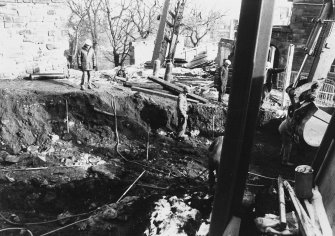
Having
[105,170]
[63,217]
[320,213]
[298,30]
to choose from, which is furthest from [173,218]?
[298,30]

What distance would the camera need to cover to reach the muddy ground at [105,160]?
666 cm

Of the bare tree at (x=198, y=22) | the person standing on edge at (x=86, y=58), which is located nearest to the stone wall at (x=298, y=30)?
the person standing on edge at (x=86, y=58)

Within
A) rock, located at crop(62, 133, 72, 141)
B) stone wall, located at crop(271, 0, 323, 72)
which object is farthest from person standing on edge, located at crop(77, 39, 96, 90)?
stone wall, located at crop(271, 0, 323, 72)

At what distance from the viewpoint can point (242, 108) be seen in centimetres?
314

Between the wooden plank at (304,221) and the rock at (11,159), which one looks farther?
the rock at (11,159)

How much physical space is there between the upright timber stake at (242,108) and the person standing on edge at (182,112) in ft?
21.6

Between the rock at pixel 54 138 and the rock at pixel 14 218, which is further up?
the rock at pixel 54 138

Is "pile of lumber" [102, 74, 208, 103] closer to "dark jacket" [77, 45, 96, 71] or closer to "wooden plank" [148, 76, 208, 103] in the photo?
"wooden plank" [148, 76, 208, 103]

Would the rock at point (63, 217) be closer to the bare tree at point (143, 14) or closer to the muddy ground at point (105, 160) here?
the muddy ground at point (105, 160)

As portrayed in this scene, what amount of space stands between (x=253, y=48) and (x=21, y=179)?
7.20m

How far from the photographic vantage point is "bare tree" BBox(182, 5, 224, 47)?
33531 mm

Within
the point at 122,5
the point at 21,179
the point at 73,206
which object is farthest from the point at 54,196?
the point at 122,5

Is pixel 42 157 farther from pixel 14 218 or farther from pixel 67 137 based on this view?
pixel 14 218

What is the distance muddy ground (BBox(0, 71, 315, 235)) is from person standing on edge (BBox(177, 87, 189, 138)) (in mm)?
426
